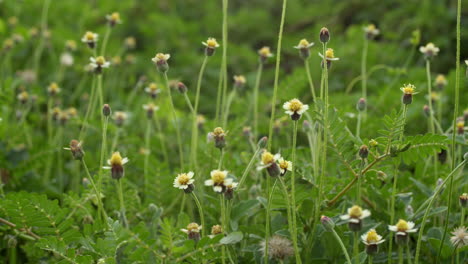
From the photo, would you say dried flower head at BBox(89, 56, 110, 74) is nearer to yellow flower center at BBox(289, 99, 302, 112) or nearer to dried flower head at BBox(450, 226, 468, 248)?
yellow flower center at BBox(289, 99, 302, 112)

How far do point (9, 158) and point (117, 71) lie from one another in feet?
3.23

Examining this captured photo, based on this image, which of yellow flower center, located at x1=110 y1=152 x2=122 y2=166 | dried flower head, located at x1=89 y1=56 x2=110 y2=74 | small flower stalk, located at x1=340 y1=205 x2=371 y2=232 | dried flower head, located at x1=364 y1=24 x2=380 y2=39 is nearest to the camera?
small flower stalk, located at x1=340 y1=205 x2=371 y2=232

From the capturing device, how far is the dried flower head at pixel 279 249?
1118 mm

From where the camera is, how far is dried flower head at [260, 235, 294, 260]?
1118 millimetres

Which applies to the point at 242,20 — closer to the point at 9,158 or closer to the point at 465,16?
the point at 465,16

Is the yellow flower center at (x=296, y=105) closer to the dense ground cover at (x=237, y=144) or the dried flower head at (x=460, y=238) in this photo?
the dense ground cover at (x=237, y=144)

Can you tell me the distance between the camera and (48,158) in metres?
1.75

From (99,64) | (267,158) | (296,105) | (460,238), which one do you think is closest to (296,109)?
(296,105)

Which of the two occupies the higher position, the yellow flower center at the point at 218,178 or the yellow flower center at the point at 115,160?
the yellow flower center at the point at 115,160

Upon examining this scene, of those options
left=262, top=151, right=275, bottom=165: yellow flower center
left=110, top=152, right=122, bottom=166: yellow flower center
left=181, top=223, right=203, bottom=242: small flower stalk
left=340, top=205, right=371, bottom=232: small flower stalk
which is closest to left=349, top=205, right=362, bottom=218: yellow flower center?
left=340, top=205, right=371, bottom=232: small flower stalk

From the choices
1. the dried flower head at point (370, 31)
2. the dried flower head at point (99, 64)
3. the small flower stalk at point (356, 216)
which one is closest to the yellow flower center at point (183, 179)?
the small flower stalk at point (356, 216)

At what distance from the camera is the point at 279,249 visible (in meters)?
1.12

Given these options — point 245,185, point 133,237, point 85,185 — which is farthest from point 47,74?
point 133,237

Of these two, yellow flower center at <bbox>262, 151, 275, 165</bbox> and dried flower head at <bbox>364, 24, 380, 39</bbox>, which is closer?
yellow flower center at <bbox>262, 151, 275, 165</bbox>
